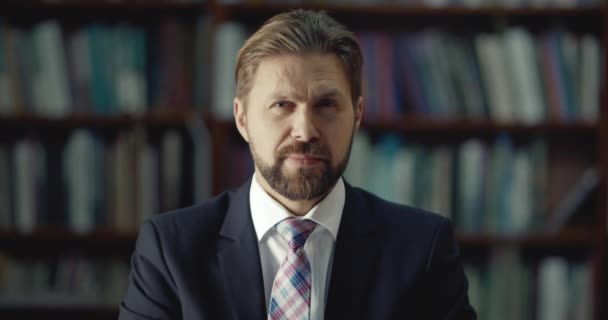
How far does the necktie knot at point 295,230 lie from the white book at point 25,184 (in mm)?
1483

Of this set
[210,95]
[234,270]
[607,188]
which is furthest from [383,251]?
[607,188]

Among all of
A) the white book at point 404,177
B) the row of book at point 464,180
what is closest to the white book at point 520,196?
the row of book at point 464,180

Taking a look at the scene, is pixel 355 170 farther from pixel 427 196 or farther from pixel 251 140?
pixel 251 140

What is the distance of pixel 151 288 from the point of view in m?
1.27

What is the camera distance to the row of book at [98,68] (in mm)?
2410

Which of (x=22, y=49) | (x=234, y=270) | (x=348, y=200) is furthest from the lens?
(x=22, y=49)

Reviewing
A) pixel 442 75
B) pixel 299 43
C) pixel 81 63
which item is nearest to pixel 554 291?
pixel 442 75

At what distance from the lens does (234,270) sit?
4.09 feet

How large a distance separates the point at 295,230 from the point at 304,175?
116 millimetres

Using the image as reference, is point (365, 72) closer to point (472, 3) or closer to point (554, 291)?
point (472, 3)

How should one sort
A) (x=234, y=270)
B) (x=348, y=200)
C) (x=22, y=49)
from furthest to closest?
(x=22, y=49) < (x=348, y=200) < (x=234, y=270)

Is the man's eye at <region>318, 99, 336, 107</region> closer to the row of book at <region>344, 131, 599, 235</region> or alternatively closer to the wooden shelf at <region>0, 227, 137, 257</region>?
the row of book at <region>344, 131, 599, 235</region>

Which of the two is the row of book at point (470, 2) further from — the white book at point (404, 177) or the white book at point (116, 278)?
the white book at point (116, 278)

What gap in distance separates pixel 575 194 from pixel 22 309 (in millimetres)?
2127
